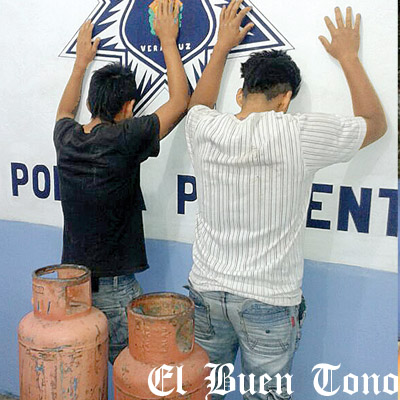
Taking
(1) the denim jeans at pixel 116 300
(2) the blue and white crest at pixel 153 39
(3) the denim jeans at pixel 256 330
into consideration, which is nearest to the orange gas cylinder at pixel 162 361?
(3) the denim jeans at pixel 256 330

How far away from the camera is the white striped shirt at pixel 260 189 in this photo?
1401mm

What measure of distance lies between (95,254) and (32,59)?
816 mm

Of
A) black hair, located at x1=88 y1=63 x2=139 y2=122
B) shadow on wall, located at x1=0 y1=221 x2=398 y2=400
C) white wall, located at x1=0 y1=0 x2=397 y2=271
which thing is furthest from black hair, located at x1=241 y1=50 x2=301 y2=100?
shadow on wall, located at x1=0 y1=221 x2=398 y2=400

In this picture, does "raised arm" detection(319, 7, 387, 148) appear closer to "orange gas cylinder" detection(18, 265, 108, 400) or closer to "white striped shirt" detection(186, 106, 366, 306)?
"white striped shirt" detection(186, 106, 366, 306)

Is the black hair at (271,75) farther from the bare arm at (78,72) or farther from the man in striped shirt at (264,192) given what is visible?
the bare arm at (78,72)

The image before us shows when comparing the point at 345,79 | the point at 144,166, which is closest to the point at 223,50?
the point at 345,79

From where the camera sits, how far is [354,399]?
5.67ft

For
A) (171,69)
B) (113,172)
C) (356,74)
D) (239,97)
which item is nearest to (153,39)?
(171,69)

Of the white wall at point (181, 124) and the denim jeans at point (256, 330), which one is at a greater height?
the white wall at point (181, 124)

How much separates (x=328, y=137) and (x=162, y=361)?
0.73m

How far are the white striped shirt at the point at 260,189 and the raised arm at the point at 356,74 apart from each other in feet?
0.26

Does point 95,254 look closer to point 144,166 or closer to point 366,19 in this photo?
point 144,166

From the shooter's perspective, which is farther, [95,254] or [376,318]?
[95,254]

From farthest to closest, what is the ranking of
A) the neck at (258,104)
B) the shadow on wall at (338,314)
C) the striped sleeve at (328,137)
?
the shadow on wall at (338,314) → the neck at (258,104) → the striped sleeve at (328,137)
